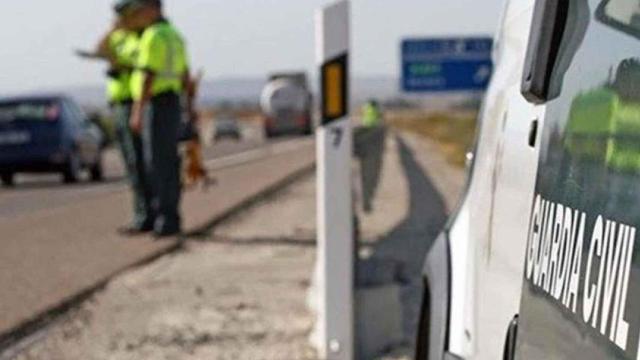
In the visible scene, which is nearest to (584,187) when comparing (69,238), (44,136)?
(69,238)

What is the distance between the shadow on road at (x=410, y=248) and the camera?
888 cm

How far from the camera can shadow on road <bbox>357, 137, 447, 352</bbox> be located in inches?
349

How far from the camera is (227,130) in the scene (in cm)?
10725

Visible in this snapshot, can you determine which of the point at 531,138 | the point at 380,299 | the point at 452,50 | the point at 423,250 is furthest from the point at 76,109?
the point at 531,138

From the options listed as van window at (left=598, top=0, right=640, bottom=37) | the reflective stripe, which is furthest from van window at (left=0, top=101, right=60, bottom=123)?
van window at (left=598, top=0, right=640, bottom=37)

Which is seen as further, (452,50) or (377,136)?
(452,50)

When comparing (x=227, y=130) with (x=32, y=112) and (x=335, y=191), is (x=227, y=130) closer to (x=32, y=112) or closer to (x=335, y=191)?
(x=32, y=112)

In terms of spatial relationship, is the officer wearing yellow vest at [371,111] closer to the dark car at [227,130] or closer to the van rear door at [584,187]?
the van rear door at [584,187]

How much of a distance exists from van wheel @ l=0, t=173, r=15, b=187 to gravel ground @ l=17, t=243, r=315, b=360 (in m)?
21.7

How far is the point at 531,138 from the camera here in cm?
415

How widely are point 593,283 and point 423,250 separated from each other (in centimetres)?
1169

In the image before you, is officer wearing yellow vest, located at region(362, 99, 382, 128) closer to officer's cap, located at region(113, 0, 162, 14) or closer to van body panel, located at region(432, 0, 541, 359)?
officer's cap, located at region(113, 0, 162, 14)

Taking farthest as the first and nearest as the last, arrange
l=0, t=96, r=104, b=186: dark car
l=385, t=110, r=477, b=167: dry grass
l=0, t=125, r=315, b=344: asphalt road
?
l=385, t=110, r=477, b=167: dry grass < l=0, t=96, r=104, b=186: dark car < l=0, t=125, r=315, b=344: asphalt road

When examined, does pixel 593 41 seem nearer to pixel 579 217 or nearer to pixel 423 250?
pixel 579 217
